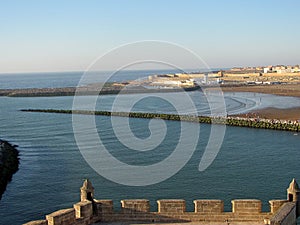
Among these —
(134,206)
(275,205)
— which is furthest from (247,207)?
(134,206)

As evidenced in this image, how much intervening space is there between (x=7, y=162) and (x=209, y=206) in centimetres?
2346

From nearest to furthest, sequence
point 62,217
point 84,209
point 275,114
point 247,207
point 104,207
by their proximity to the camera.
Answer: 1. point 62,217
2. point 84,209
3. point 247,207
4. point 104,207
5. point 275,114

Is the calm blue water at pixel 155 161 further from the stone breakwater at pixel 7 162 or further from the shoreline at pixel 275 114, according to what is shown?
the shoreline at pixel 275 114

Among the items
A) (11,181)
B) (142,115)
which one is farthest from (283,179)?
(142,115)

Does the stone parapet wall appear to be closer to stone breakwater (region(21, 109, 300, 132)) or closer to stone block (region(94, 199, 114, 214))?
stone block (region(94, 199, 114, 214))

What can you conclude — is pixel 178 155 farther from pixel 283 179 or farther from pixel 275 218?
pixel 275 218

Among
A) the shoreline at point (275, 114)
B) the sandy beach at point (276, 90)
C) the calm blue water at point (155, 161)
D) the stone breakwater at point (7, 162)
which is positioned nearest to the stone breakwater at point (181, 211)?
the calm blue water at point (155, 161)

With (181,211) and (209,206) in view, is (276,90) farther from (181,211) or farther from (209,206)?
(181,211)

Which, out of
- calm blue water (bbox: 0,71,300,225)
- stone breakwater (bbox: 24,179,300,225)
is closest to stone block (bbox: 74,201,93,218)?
stone breakwater (bbox: 24,179,300,225)

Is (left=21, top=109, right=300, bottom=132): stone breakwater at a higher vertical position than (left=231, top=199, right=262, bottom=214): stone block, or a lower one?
lower

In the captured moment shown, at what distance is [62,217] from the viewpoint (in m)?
7.45

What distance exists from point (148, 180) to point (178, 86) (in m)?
88.2

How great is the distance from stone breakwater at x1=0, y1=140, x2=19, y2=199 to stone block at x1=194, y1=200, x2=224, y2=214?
16.4m

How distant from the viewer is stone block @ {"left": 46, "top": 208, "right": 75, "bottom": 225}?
23.9ft
